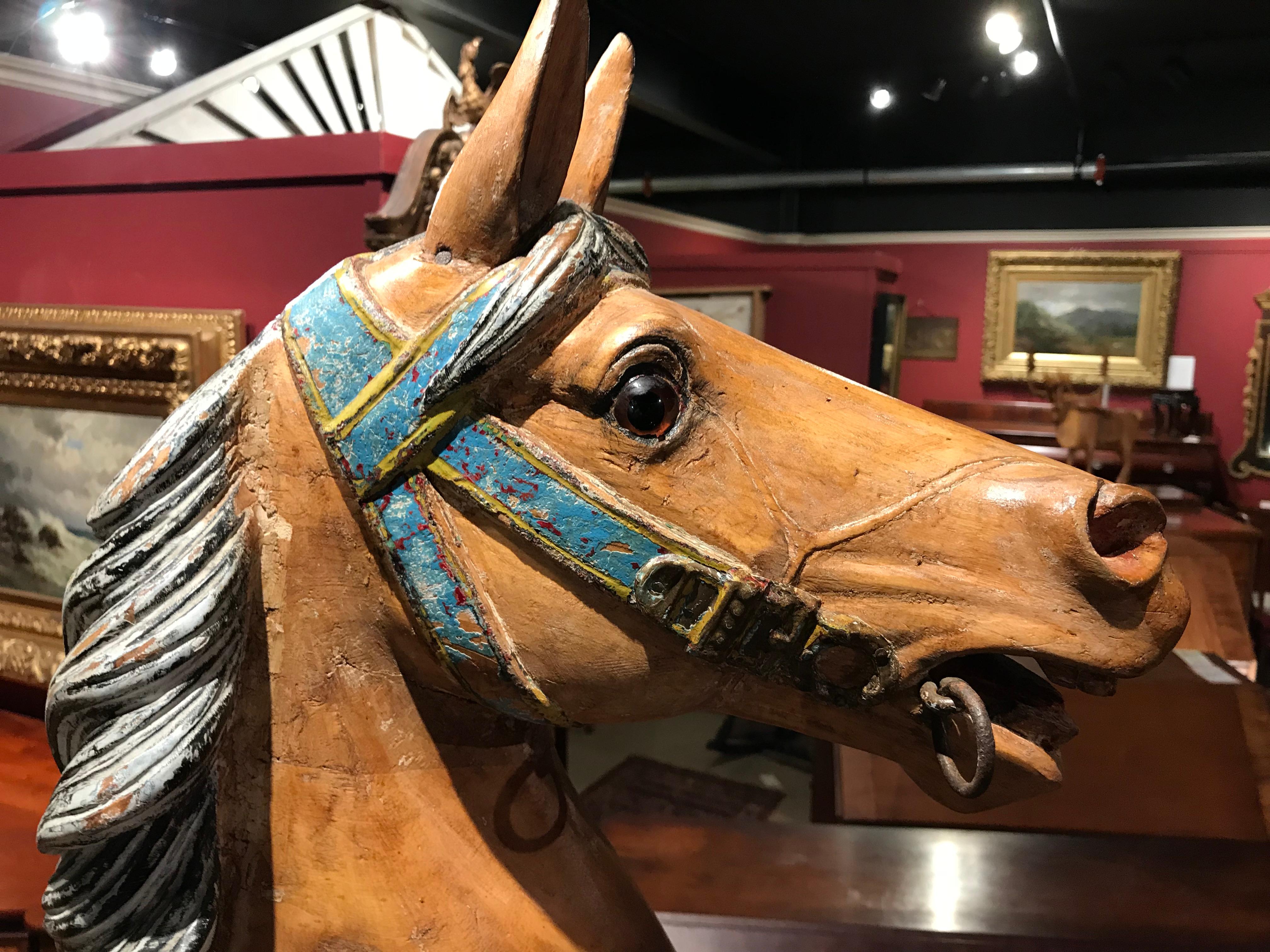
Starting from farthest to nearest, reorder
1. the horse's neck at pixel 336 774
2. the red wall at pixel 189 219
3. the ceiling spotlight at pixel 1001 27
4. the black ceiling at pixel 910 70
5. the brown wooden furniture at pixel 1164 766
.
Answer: the ceiling spotlight at pixel 1001 27
the black ceiling at pixel 910 70
the brown wooden furniture at pixel 1164 766
the red wall at pixel 189 219
the horse's neck at pixel 336 774

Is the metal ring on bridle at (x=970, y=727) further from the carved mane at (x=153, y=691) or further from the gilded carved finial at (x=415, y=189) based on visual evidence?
the gilded carved finial at (x=415, y=189)

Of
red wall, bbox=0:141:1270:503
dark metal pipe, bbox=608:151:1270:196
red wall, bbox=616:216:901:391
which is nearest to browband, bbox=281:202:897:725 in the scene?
red wall, bbox=0:141:1270:503

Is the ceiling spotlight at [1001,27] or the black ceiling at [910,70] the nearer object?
the black ceiling at [910,70]

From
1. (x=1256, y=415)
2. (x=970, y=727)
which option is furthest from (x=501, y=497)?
(x=1256, y=415)

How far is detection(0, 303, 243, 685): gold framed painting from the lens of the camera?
1.70 m

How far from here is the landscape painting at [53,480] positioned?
1.78 m

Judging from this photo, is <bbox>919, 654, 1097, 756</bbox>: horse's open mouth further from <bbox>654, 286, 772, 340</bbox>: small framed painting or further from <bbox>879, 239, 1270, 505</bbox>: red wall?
<bbox>879, 239, 1270, 505</bbox>: red wall

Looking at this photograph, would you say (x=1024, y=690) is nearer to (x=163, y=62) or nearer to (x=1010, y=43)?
(x=163, y=62)

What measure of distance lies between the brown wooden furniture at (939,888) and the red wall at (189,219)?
156 centimetres

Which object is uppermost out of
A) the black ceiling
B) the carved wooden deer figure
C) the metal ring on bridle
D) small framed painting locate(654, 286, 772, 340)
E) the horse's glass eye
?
the black ceiling

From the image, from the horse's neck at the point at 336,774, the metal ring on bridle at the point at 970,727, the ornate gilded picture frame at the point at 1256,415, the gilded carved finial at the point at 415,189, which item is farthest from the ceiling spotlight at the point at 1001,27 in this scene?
the horse's neck at the point at 336,774

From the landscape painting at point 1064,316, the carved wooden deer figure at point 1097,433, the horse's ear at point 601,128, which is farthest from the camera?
→ the landscape painting at point 1064,316

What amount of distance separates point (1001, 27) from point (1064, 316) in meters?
1.54

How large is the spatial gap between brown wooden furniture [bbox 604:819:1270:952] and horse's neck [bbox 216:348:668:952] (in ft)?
2.81
